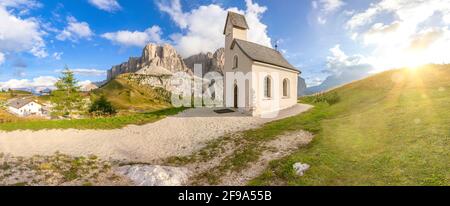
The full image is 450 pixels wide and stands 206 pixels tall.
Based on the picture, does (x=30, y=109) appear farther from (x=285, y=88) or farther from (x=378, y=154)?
(x=378, y=154)

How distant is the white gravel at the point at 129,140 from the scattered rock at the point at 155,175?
2.47 metres

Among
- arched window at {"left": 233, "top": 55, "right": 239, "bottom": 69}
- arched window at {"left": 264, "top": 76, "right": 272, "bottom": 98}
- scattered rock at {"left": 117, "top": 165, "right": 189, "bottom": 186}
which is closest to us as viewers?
scattered rock at {"left": 117, "top": 165, "right": 189, "bottom": 186}

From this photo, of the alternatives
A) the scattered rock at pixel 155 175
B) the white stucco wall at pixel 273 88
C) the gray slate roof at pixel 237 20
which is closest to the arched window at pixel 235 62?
the white stucco wall at pixel 273 88

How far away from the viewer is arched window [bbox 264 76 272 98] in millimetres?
30359

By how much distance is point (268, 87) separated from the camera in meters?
30.6

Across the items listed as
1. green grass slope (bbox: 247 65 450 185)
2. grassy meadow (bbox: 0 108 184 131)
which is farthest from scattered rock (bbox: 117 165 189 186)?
grassy meadow (bbox: 0 108 184 131)

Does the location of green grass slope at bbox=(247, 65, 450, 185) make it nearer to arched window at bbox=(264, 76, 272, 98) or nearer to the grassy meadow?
arched window at bbox=(264, 76, 272, 98)

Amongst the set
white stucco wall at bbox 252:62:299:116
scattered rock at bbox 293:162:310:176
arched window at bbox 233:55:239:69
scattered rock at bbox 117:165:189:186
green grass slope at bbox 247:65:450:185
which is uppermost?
arched window at bbox 233:55:239:69

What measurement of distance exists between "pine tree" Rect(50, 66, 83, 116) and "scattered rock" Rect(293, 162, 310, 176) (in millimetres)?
49307

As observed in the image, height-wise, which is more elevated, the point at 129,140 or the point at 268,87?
the point at 268,87

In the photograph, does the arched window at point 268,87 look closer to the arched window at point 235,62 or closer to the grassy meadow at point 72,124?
the arched window at point 235,62

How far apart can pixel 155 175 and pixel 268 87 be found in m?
22.4

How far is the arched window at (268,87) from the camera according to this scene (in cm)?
3036

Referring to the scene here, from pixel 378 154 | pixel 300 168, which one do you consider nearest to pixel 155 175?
pixel 300 168
